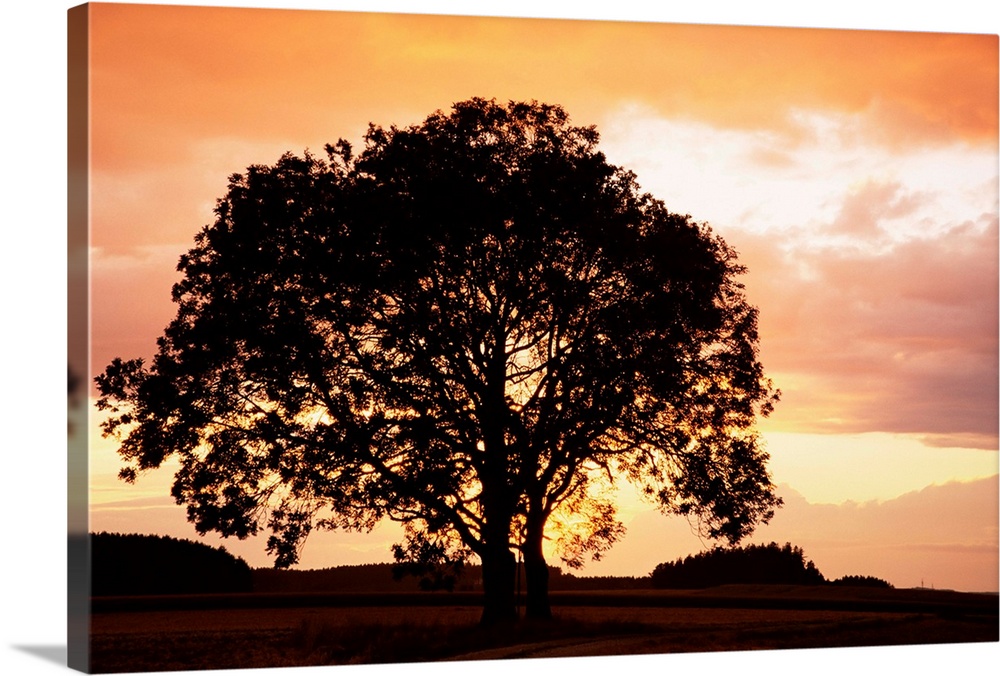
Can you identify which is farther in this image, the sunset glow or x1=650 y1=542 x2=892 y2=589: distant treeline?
x1=650 y1=542 x2=892 y2=589: distant treeline

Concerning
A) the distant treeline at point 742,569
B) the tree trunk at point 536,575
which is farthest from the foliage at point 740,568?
the tree trunk at point 536,575

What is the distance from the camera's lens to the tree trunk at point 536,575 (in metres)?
15.8

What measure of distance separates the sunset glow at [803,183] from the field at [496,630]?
0.40 m

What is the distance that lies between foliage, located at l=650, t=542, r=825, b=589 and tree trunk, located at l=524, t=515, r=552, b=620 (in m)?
1.19

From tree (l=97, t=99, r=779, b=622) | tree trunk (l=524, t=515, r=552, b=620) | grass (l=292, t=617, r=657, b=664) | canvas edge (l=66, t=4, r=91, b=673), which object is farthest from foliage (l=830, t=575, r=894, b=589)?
canvas edge (l=66, t=4, r=91, b=673)

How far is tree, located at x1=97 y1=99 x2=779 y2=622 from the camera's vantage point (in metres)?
15.4

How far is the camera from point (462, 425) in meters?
15.9

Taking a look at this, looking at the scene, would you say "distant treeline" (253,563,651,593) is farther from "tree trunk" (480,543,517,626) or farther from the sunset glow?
"tree trunk" (480,543,517,626)

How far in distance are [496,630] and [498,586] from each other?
430 millimetres

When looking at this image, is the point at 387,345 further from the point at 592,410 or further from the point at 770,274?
the point at 770,274

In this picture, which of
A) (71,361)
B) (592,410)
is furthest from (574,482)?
(71,361)

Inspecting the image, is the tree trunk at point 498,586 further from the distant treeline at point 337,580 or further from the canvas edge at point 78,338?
the canvas edge at point 78,338

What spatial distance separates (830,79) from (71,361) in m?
8.22

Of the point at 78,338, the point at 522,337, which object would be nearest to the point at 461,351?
the point at 522,337
